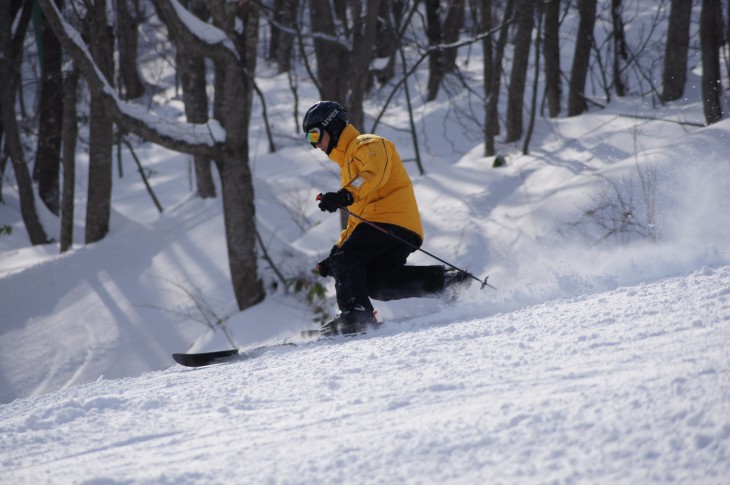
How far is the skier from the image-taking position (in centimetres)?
475

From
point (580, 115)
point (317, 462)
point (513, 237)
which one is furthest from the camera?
point (580, 115)

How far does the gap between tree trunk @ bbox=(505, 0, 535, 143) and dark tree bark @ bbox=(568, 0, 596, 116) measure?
1328 mm

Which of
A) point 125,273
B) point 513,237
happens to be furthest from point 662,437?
point 125,273

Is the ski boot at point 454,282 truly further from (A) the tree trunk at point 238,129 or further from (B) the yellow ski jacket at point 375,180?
(A) the tree trunk at point 238,129

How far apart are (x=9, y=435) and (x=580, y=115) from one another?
39.3 feet

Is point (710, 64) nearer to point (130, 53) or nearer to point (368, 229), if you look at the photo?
point (368, 229)

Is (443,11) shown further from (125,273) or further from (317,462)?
(317,462)

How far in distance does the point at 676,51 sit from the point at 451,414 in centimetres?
1143

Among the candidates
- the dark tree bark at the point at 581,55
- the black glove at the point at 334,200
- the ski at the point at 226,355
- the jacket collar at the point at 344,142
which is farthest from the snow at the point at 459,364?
the dark tree bark at the point at 581,55

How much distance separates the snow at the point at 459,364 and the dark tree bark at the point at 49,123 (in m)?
5.16

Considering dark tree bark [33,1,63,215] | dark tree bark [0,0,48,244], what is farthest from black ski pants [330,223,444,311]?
dark tree bark [33,1,63,215]

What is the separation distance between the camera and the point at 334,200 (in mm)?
4574

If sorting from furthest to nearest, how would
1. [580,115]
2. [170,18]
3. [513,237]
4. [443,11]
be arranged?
[443,11]
[580,115]
[513,237]
[170,18]

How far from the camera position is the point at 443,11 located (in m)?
22.8
